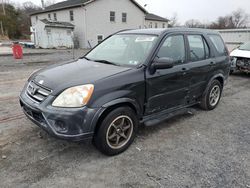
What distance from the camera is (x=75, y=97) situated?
2.59 m

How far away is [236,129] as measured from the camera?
3.94 metres

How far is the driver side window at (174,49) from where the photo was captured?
11.3 feet

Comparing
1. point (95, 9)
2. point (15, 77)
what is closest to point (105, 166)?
point (15, 77)

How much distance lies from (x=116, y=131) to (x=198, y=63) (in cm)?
223

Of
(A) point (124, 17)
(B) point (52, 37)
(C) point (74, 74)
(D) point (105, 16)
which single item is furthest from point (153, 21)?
(C) point (74, 74)

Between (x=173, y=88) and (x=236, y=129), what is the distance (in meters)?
1.53

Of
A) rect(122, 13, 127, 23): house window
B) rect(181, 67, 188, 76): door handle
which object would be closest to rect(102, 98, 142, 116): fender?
rect(181, 67, 188, 76): door handle

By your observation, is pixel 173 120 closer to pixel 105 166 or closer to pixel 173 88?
pixel 173 88

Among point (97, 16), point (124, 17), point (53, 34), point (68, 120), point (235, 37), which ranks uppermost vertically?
point (124, 17)

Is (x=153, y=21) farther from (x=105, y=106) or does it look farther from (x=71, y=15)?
(x=105, y=106)

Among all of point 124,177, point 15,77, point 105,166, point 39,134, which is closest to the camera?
point 124,177

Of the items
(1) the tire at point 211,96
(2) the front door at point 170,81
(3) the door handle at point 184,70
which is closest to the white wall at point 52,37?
(1) the tire at point 211,96

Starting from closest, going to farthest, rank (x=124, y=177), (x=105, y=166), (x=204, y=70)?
(x=124, y=177)
(x=105, y=166)
(x=204, y=70)

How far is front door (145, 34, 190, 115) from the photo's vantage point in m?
3.30
